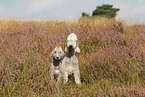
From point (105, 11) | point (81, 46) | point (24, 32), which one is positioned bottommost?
point (81, 46)

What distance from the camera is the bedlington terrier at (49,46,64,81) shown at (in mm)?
3211

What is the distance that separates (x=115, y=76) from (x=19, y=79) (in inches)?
81.8

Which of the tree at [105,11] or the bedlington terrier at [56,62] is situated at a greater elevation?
the tree at [105,11]

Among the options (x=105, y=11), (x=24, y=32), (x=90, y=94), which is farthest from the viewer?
(x=105, y=11)

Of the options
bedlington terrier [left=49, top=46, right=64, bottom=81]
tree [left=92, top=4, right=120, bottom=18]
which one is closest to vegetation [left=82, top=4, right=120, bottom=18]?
tree [left=92, top=4, right=120, bottom=18]

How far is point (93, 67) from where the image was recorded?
3.74m

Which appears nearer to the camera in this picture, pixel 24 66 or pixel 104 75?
pixel 24 66

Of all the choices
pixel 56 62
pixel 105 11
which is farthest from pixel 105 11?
pixel 56 62

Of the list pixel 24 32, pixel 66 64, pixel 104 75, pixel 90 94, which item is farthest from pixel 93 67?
pixel 24 32

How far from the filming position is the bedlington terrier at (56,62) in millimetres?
3211

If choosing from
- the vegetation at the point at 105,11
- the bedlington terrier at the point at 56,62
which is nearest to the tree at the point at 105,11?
the vegetation at the point at 105,11

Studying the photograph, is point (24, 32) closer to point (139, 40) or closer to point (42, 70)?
point (42, 70)

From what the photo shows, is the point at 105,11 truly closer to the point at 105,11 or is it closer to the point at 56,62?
the point at 105,11

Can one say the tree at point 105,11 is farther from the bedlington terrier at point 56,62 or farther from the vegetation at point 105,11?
the bedlington terrier at point 56,62
